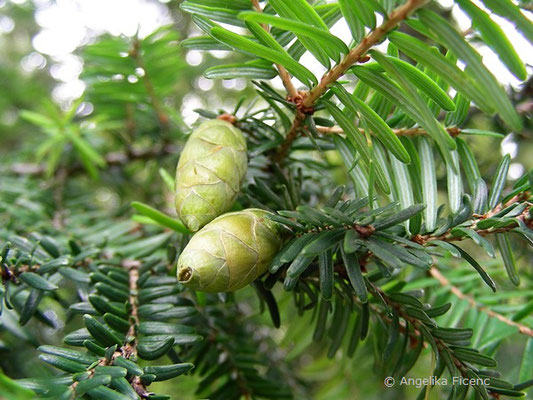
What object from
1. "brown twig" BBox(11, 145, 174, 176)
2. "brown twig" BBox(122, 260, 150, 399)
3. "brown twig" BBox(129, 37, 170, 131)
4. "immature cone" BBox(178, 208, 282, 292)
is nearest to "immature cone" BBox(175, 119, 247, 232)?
"immature cone" BBox(178, 208, 282, 292)

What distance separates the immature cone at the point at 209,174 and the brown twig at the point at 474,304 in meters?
0.51

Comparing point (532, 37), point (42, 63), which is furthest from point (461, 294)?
point (42, 63)

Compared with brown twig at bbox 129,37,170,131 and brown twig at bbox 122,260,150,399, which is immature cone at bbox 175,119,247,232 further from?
brown twig at bbox 129,37,170,131

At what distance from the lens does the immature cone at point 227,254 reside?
18.4 inches

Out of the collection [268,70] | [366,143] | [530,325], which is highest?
[268,70]

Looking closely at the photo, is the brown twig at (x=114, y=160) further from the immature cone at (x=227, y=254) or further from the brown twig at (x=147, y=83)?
the immature cone at (x=227, y=254)

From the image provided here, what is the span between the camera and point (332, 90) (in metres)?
0.51

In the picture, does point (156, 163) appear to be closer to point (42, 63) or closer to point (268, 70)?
point (268, 70)

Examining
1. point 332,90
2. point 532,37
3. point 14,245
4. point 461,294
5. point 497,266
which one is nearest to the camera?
point 532,37

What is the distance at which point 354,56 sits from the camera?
46 cm

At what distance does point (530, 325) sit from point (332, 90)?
546mm

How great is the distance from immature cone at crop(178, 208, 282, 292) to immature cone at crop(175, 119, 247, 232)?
0.04 meters

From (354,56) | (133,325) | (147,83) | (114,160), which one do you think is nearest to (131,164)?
(114,160)

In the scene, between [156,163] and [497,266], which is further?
[156,163]
